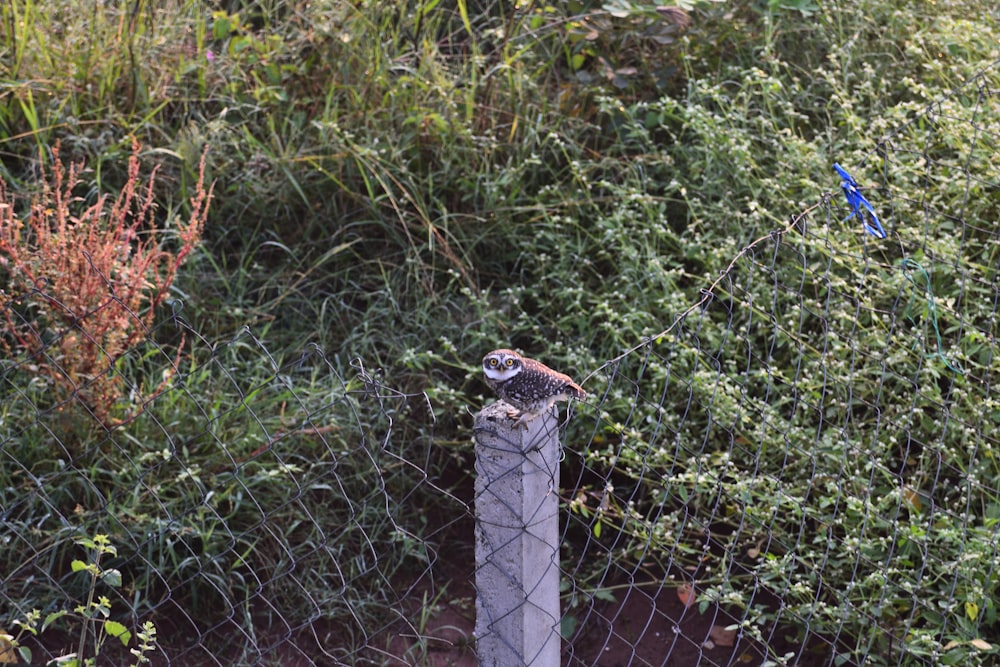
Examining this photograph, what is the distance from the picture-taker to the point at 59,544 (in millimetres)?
3291

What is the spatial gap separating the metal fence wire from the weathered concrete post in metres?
0.82

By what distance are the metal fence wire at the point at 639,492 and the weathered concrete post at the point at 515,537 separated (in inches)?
32.4

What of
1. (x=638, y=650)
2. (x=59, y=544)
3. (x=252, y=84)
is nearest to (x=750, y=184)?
(x=638, y=650)

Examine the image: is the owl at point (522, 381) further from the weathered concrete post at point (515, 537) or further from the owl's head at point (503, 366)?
the weathered concrete post at point (515, 537)

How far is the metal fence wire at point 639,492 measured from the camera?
120 inches

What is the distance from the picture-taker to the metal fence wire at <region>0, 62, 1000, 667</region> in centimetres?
306

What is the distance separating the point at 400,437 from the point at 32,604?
128 centimetres

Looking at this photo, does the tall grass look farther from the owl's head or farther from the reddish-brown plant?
the owl's head

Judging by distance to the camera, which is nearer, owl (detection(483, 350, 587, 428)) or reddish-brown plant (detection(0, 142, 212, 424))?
owl (detection(483, 350, 587, 428))

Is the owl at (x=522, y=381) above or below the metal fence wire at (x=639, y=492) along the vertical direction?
above

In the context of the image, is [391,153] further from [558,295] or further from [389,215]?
[558,295]

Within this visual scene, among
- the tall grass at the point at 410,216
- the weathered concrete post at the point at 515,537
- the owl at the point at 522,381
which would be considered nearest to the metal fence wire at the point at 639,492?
the tall grass at the point at 410,216

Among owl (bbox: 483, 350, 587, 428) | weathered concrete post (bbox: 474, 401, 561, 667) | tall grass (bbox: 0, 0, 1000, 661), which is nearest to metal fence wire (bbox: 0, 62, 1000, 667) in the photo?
tall grass (bbox: 0, 0, 1000, 661)

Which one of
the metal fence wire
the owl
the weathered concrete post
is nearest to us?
A: the weathered concrete post
